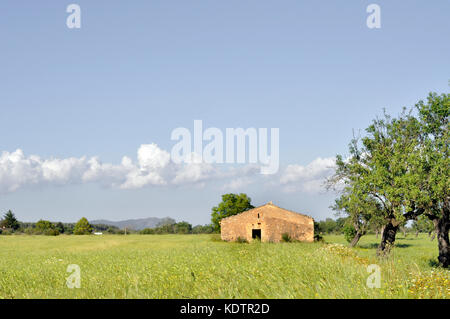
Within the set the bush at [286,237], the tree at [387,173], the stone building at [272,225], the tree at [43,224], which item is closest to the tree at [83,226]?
the tree at [43,224]

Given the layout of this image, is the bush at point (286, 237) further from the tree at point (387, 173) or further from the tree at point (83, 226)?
the tree at point (83, 226)

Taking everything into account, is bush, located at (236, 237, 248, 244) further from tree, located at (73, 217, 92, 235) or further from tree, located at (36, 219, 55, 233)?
tree, located at (36, 219, 55, 233)

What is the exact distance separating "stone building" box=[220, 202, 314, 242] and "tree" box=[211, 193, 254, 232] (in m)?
30.6

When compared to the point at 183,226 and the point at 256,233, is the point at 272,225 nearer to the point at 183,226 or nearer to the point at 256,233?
the point at 256,233

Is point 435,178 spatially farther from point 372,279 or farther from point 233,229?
point 233,229

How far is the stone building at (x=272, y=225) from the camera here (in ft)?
211

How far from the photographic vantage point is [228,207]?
97625 millimetres

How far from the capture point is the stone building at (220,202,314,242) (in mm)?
64250

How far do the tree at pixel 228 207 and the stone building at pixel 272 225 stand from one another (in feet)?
101

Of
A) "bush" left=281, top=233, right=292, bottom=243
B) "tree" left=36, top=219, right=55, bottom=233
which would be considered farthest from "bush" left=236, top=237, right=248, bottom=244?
"tree" left=36, top=219, right=55, bottom=233

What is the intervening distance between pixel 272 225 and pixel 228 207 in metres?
33.8

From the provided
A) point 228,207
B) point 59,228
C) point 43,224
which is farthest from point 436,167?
point 59,228
